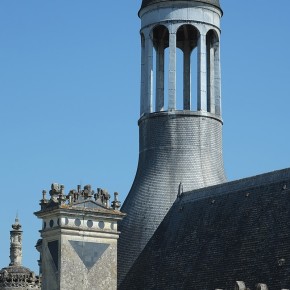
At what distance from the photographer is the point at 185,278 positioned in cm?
6044

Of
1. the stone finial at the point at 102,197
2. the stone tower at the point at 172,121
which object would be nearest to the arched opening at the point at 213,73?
the stone tower at the point at 172,121

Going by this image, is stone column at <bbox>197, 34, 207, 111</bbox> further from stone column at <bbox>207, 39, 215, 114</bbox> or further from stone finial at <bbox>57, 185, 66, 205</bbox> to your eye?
stone finial at <bbox>57, 185, 66, 205</bbox>

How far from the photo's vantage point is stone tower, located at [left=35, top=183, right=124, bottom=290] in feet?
187

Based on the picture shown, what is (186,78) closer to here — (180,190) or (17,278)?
(180,190)

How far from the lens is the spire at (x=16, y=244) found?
7946 centimetres

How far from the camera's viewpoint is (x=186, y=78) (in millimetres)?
75750

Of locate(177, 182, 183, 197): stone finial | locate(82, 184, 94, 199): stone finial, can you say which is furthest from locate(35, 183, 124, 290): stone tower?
locate(177, 182, 183, 197): stone finial

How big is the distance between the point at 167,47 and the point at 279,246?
82.9 ft

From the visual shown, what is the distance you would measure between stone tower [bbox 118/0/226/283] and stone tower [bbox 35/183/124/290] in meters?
8.02

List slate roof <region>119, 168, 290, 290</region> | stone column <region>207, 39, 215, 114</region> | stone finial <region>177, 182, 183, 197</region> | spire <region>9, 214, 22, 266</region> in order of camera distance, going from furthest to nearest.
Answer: spire <region>9, 214, 22, 266</region> → stone column <region>207, 39, 215, 114</region> → stone finial <region>177, 182, 183, 197</region> → slate roof <region>119, 168, 290, 290</region>

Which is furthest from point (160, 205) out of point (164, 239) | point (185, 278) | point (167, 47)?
point (167, 47)

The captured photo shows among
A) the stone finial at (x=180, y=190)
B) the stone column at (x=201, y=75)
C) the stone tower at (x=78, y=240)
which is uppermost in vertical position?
the stone column at (x=201, y=75)

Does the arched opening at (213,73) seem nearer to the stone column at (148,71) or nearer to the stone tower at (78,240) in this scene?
the stone column at (148,71)

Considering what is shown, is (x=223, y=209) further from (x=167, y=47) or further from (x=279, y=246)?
(x=167, y=47)
